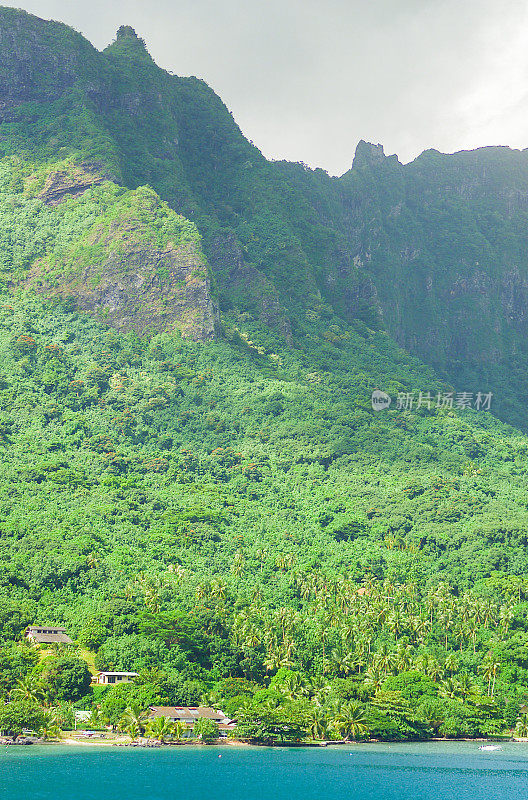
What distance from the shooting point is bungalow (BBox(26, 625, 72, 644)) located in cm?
9826

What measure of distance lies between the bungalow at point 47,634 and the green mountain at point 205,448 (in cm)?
140

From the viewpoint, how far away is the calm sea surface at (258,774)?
72000 mm

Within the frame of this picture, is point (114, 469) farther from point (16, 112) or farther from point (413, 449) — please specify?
point (16, 112)

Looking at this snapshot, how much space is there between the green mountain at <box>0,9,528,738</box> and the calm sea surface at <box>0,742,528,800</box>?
854 centimetres

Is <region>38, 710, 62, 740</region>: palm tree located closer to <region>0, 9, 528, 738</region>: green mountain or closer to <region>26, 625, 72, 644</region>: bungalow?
<region>0, 9, 528, 738</region>: green mountain

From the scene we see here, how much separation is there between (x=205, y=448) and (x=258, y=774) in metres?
71.2

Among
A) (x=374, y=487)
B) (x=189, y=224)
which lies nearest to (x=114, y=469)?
(x=374, y=487)

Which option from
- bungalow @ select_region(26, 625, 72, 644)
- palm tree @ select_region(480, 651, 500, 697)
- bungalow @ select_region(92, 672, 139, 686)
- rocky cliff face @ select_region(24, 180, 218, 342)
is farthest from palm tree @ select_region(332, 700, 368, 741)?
rocky cliff face @ select_region(24, 180, 218, 342)

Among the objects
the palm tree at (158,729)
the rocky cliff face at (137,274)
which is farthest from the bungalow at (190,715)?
the rocky cliff face at (137,274)

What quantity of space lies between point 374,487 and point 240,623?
132 feet

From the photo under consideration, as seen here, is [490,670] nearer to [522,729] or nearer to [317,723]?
[522,729]

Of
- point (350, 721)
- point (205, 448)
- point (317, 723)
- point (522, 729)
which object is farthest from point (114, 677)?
point (205, 448)

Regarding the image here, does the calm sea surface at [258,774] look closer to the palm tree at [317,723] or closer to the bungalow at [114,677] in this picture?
the palm tree at [317,723]

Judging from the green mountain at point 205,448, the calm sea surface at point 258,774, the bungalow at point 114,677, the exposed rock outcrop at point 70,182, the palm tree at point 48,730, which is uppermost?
the exposed rock outcrop at point 70,182
